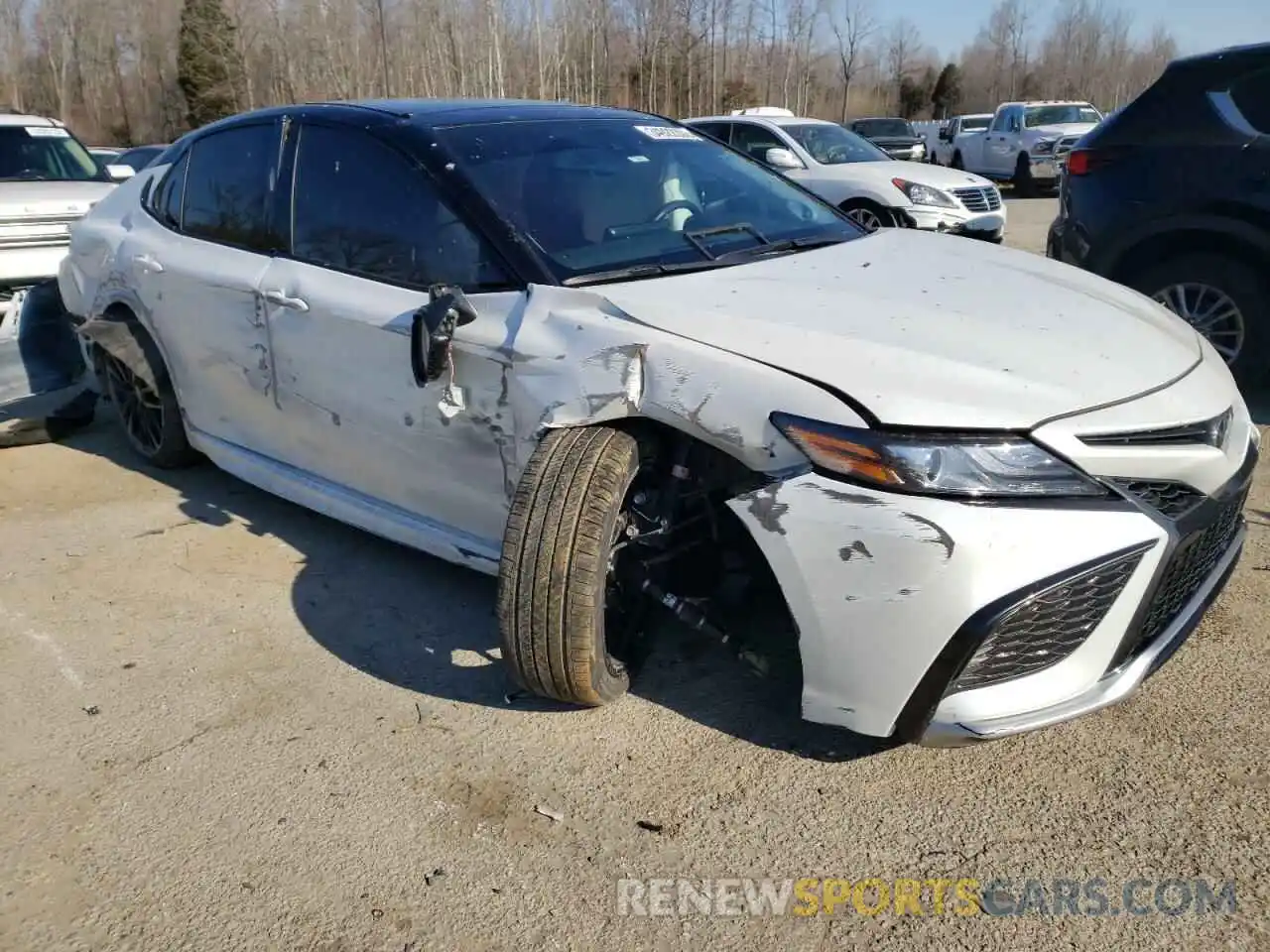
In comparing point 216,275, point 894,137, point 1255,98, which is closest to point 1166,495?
point 216,275

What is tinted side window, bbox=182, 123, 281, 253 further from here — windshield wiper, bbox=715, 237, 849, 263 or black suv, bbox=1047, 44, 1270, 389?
black suv, bbox=1047, 44, 1270, 389

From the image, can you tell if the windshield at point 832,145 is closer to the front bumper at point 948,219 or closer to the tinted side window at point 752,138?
the tinted side window at point 752,138

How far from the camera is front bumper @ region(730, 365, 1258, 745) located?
87.9 inches

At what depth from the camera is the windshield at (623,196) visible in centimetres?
312

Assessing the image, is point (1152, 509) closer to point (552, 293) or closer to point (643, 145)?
point (552, 293)

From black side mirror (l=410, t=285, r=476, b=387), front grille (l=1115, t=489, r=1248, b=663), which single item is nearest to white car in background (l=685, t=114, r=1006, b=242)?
black side mirror (l=410, t=285, r=476, b=387)

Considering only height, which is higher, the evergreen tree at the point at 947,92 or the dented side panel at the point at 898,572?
the dented side panel at the point at 898,572

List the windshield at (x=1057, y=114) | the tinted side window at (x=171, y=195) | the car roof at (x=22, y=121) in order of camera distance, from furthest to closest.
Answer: the windshield at (x=1057, y=114) < the car roof at (x=22, y=121) < the tinted side window at (x=171, y=195)

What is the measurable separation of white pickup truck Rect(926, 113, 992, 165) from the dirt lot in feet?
74.0

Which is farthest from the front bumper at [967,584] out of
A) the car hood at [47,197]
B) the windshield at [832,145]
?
the windshield at [832,145]

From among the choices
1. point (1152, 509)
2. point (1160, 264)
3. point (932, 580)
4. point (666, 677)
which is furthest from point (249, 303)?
point (1160, 264)

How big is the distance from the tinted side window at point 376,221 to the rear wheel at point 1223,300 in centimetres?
381

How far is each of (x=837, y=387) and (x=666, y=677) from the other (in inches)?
44.8

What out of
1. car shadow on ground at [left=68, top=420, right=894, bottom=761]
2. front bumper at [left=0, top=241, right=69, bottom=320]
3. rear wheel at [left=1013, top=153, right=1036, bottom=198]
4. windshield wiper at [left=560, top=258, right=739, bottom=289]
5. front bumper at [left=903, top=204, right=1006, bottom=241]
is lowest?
rear wheel at [left=1013, top=153, right=1036, bottom=198]
